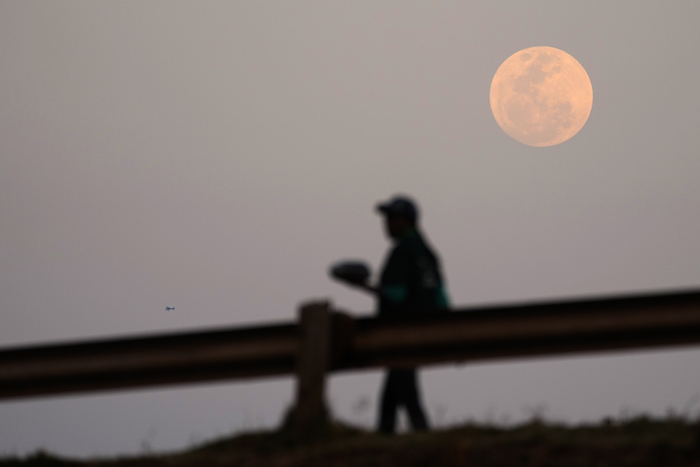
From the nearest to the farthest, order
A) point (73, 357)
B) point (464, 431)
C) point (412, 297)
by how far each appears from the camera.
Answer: point (464, 431)
point (73, 357)
point (412, 297)

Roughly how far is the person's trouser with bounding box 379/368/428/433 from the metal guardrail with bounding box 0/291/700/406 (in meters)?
0.85

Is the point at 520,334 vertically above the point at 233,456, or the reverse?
the point at 520,334

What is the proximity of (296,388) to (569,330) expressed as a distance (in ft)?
5.04

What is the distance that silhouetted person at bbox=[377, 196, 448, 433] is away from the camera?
528cm

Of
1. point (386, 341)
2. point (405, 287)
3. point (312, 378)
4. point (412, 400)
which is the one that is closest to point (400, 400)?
point (412, 400)

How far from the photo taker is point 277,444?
4.33 meters

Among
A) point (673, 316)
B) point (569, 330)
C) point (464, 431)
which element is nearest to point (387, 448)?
point (464, 431)

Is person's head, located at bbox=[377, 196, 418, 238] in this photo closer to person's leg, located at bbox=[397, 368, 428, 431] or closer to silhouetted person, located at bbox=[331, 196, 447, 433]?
silhouetted person, located at bbox=[331, 196, 447, 433]

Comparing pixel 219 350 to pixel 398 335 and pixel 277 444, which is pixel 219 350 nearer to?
pixel 277 444

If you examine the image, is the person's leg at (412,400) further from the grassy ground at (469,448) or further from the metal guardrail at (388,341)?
the metal guardrail at (388,341)

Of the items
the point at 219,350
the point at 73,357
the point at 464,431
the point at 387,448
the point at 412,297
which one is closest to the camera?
the point at 387,448

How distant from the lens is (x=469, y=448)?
388 cm

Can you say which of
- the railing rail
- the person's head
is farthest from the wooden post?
the person's head

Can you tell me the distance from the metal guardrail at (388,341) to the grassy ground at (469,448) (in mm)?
391
